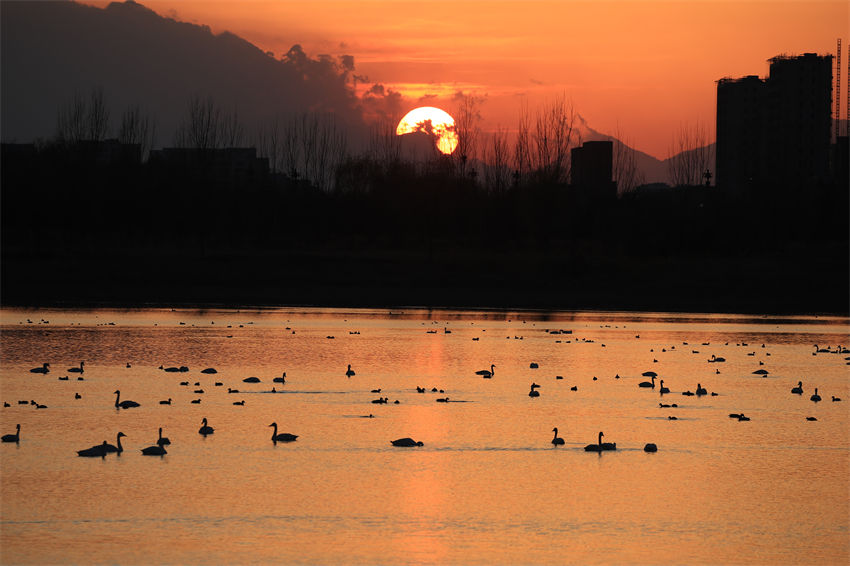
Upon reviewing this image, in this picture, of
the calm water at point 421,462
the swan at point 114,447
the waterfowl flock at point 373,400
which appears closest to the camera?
the calm water at point 421,462

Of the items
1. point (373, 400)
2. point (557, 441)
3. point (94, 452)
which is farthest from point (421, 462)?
point (373, 400)

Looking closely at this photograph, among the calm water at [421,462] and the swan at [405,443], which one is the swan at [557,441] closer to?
the calm water at [421,462]

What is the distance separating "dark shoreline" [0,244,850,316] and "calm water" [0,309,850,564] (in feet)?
94.0

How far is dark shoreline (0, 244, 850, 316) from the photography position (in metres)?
70.8

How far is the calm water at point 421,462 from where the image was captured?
1600 cm

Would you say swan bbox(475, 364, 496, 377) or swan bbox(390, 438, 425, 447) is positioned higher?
swan bbox(475, 364, 496, 377)

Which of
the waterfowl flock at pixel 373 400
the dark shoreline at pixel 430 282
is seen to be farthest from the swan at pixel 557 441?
the dark shoreline at pixel 430 282

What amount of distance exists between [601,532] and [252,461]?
290 inches

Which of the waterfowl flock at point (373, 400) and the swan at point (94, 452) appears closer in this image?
the swan at point (94, 452)

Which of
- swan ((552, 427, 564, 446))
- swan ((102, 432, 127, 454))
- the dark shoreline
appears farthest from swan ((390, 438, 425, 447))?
the dark shoreline

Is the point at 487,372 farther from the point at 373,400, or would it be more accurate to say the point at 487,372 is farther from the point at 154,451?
the point at 154,451

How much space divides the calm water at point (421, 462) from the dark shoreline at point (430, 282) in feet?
94.0

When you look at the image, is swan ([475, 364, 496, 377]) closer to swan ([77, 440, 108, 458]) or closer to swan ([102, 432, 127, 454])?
swan ([102, 432, 127, 454])

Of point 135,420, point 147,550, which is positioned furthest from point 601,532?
point 135,420
